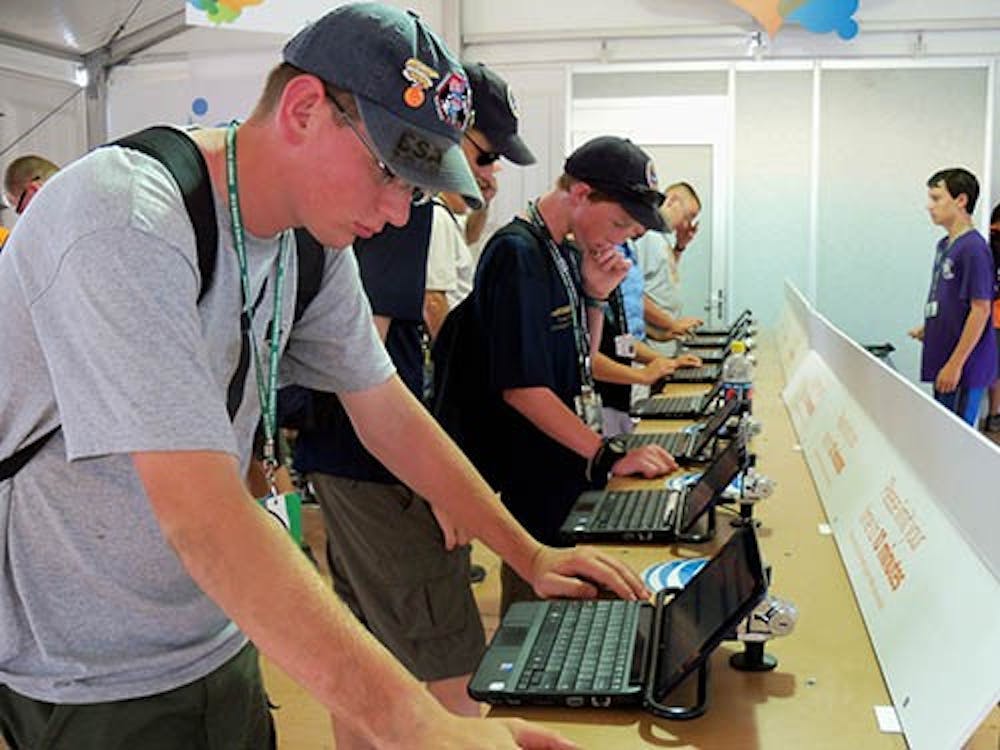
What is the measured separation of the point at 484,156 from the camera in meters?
1.87

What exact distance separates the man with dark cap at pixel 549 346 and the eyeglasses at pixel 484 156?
0.13 metres

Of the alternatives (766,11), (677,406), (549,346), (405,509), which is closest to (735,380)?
(677,406)

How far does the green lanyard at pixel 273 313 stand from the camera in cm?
96

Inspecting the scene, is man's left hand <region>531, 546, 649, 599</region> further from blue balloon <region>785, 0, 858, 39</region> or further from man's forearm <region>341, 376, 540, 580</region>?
blue balloon <region>785, 0, 858, 39</region>

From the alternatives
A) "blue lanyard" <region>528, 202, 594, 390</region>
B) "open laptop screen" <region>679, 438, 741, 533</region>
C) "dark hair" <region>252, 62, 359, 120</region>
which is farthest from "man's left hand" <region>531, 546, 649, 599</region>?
"blue lanyard" <region>528, 202, 594, 390</region>

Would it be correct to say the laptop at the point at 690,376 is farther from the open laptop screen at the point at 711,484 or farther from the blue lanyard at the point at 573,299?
the open laptop screen at the point at 711,484

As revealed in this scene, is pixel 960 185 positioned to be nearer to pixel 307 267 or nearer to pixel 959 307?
pixel 959 307

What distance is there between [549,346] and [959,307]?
3.40 metres

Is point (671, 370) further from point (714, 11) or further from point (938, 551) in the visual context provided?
point (714, 11)

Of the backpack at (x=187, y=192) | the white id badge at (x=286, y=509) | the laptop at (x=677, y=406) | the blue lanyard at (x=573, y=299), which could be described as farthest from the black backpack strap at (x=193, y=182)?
the laptop at (x=677, y=406)

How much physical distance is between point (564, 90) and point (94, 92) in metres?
3.02

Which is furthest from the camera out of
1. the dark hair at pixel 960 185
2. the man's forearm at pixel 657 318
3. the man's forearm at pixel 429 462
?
the man's forearm at pixel 657 318

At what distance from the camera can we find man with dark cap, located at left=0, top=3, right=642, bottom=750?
30.6 inches

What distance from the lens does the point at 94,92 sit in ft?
21.9
